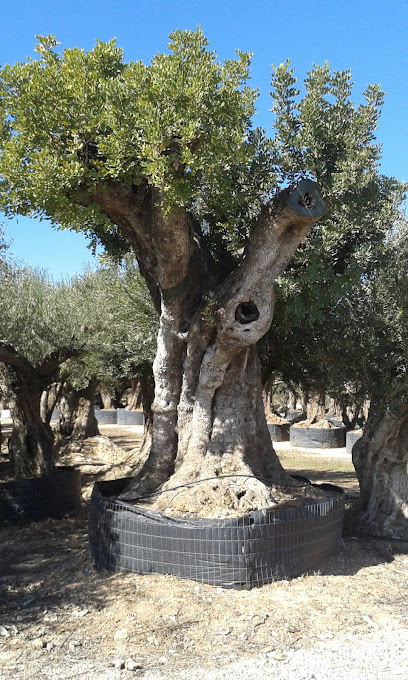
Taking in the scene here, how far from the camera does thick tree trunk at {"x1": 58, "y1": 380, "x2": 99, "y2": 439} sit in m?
21.7

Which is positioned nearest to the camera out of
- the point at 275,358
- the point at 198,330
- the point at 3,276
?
the point at 198,330

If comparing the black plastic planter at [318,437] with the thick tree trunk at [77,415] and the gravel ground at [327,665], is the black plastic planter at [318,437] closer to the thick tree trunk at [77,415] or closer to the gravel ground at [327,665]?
the thick tree trunk at [77,415]

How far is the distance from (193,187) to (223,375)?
7.87 feet

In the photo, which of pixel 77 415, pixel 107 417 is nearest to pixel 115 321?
pixel 77 415

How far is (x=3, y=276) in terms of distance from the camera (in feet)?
39.8

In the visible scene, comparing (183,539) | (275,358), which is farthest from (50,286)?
(183,539)

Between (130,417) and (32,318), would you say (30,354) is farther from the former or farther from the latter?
(130,417)

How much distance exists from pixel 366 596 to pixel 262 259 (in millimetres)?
3897

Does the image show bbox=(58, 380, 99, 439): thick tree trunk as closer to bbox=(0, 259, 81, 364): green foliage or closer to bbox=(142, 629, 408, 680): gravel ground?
bbox=(0, 259, 81, 364): green foliage

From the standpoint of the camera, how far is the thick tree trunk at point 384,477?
8805 mm

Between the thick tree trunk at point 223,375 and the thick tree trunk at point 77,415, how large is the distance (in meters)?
14.0

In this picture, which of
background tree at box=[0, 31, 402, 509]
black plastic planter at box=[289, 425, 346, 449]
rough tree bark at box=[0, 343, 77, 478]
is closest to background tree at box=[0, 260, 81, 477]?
rough tree bark at box=[0, 343, 77, 478]

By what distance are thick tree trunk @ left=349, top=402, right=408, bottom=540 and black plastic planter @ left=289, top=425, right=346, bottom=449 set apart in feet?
51.7

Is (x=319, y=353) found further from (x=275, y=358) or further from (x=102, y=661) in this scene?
(x=102, y=661)
